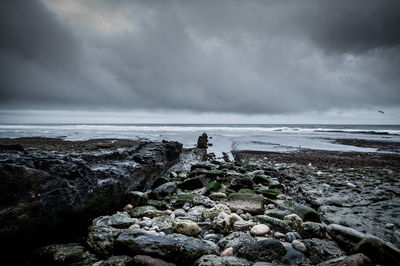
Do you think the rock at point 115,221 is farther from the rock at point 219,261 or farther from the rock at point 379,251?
the rock at point 379,251

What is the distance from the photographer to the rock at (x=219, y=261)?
216 cm

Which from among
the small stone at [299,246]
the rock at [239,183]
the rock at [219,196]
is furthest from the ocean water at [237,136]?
the small stone at [299,246]

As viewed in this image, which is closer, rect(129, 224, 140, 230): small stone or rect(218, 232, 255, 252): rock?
rect(218, 232, 255, 252): rock

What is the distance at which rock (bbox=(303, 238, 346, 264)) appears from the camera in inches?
97.6

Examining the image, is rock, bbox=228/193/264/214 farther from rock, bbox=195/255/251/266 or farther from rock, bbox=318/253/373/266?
rock, bbox=318/253/373/266

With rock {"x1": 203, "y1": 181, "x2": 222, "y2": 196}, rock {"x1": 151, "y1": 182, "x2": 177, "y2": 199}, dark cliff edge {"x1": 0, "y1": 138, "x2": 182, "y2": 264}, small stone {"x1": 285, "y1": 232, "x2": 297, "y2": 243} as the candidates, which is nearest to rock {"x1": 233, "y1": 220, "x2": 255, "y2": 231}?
small stone {"x1": 285, "y1": 232, "x2": 297, "y2": 243}

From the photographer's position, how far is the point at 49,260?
2.17 meters

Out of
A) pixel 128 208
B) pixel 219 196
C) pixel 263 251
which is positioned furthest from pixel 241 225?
pixel 128 208

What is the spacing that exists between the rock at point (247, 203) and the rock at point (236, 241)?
112cm

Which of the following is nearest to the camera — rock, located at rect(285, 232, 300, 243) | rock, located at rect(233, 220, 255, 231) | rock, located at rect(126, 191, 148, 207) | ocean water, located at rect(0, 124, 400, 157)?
rock, located at rect(285, 232, 300, 243)

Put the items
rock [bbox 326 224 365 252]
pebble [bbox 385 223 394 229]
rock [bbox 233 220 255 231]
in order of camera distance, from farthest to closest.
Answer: pebble [bbox 385 223 394 229] → rock [bbox 233 220 255 231] → rock [bbox 326 224 365 252]

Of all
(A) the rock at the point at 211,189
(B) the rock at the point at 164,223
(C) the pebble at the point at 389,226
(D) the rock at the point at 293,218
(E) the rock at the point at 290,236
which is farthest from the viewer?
(A) the rock at the point at 211,189

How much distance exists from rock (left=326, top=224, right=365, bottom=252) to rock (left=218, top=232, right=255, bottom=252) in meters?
1.24

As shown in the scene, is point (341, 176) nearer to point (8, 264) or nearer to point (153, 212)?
point (153, 212)
